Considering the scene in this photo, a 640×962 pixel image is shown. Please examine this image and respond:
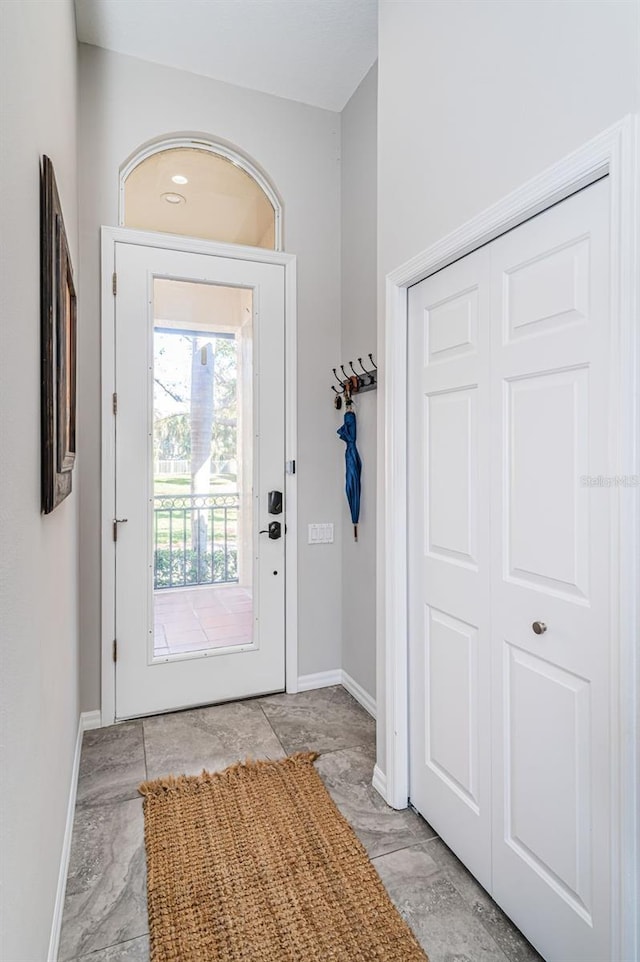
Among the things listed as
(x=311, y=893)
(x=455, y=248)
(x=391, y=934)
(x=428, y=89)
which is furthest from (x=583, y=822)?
(x=428, y=89)

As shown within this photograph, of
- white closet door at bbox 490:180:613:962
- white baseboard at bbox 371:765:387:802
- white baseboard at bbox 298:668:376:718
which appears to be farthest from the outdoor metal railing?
white closet door at bbox 490:180:613:962

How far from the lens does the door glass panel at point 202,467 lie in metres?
2.70

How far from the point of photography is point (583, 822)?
1222mm

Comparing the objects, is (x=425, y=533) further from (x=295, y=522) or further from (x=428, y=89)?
(x=428, y=89)

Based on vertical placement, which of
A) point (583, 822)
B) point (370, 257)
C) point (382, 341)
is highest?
point (370, 257)

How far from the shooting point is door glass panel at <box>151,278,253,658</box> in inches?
106

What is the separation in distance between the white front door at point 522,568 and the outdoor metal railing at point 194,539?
4.10 feet

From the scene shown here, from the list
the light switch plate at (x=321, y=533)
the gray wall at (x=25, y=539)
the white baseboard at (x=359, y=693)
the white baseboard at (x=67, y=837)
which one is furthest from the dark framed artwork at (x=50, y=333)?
the white baseboard at (x=359, y=693)

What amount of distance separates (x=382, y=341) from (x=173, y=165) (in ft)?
5.48

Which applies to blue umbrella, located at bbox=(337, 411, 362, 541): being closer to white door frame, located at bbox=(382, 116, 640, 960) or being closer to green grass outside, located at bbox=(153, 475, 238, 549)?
green grass outside, located at bbox=(153, 475, 238, 549)

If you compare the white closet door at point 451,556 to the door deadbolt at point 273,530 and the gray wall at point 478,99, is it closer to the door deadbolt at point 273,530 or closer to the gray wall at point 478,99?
the gray wall at point 478,99

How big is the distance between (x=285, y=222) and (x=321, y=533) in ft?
5.64

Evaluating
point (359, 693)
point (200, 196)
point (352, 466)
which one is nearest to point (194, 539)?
point (352, 466)

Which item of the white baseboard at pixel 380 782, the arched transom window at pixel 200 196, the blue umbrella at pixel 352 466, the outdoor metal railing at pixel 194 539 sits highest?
the arched transom window at pixel 200 196
